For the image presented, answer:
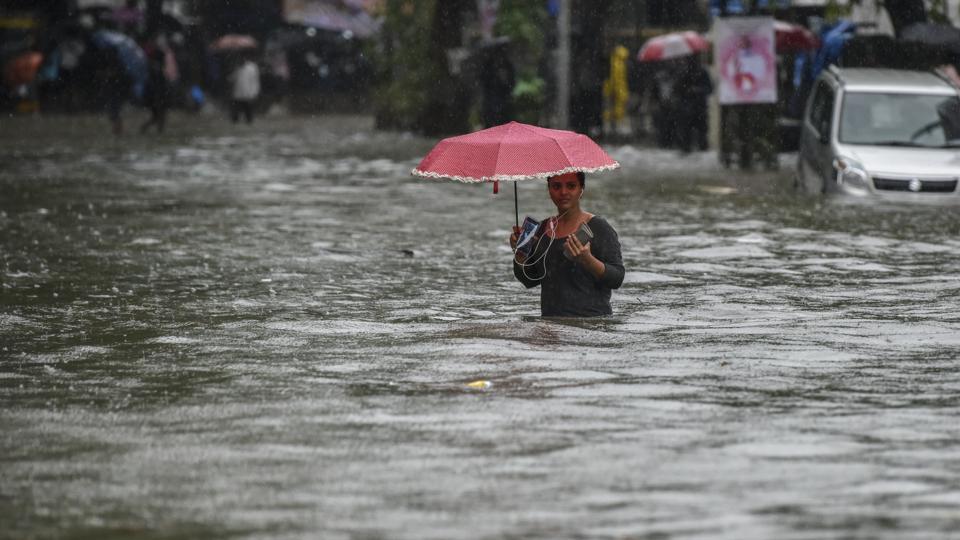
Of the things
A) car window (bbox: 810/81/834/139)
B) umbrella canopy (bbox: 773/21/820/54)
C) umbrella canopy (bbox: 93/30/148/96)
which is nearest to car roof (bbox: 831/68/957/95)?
car window (bbox: 810/81/834/139)

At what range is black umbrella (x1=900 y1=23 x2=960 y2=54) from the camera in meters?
29.0

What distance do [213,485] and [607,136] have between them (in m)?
32.9

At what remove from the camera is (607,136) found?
39.3 m

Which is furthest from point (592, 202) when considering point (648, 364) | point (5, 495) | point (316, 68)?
point (316, 68)

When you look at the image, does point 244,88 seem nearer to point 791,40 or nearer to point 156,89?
point 156,89

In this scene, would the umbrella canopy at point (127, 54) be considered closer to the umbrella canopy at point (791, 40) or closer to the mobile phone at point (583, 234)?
the umbrella canopy at point (791, 40)

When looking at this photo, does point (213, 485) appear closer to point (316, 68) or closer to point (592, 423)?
point (592, 423)

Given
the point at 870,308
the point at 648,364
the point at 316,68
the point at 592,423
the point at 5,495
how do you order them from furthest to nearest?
the point at 316,68 → the point at 870,308 → the point at 648,364 → the point at 592,423 → the point at 5,495

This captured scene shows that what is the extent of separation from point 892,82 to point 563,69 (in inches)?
596

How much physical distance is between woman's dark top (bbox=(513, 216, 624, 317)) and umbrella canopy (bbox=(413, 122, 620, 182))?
36 centimetres

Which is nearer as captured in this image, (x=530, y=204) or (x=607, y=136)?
(x=530, y=204)

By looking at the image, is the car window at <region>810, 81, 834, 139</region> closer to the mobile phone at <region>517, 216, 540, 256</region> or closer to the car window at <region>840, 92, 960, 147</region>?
the car window at <region>840, 92, 960, 147</region>

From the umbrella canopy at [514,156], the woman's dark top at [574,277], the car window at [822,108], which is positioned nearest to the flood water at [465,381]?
the woman's dark top at [574,277]

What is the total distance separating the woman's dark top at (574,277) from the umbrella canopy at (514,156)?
14.1 inches
